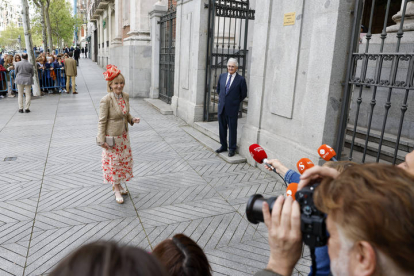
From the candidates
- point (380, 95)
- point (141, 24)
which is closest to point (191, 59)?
point (380, 95)

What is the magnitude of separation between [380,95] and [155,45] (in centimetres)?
958

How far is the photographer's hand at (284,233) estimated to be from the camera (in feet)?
3.65

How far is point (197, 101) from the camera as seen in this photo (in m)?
9.27

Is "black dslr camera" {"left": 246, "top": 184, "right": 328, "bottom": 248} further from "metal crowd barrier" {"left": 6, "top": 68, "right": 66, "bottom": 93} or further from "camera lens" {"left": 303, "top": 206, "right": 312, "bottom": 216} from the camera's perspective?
"metal crowd barrier" {"left": 6, "top": 68, "right": 66, "bottom": 93}

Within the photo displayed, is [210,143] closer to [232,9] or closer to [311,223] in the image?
[232,9]

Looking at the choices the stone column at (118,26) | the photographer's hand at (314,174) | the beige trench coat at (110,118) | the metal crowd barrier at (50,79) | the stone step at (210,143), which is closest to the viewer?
the photographer's hand at (314,174)

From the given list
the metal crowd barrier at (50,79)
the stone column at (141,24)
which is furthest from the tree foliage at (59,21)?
the stone column at (141,24)

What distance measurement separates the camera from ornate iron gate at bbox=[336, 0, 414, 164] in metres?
3.80

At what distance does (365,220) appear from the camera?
0.90 metres

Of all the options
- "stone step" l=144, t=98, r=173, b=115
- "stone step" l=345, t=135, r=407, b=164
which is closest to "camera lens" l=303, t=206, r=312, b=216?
"stone step" l=345, t=135, r=407, b=164

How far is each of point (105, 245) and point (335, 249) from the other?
2.35 feet

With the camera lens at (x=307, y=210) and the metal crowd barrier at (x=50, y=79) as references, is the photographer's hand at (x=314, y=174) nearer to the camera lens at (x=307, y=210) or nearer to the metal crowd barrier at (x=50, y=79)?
the camera lens at (x=307, y=210)

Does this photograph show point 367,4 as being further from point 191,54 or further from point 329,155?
point 329,155

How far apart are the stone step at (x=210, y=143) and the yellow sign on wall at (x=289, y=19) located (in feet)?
8.66
